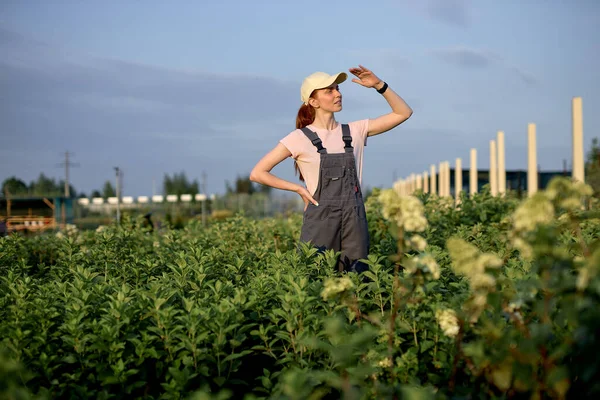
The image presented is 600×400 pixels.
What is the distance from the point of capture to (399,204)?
7.54 ft

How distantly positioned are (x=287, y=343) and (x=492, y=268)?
1454 mm

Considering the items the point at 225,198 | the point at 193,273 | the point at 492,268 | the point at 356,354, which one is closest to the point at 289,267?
the point at 193,273

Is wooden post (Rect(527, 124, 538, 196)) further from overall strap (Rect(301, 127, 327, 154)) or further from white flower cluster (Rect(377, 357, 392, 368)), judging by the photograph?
white flower cluster (Rect(377, 357, 392, 368))

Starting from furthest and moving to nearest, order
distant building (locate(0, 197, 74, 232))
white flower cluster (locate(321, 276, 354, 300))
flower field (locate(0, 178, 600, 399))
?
distant building (locate(0, 197, 74, 232))
white flower cluster (locate(321, 276, 354, 300))
flower field (locate(0, 178, 600, 399))

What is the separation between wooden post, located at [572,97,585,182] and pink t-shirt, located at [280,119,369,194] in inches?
392

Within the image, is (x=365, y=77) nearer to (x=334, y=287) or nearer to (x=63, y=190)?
(x=334, y=287)

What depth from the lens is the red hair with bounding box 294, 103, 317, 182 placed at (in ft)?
17.1

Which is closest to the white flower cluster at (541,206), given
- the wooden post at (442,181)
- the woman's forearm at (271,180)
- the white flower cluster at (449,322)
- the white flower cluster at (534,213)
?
the white flower cluster at (534,213)

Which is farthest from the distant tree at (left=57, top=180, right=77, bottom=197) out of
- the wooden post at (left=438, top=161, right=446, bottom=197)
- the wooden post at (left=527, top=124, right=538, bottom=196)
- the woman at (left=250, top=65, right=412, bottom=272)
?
the woman at (left=250, top=65, right=412, bottom=272)

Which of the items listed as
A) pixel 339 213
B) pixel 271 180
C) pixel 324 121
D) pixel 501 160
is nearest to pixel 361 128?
pixel 324 121

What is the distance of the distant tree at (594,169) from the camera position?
19.8m

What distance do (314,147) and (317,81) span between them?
517mm

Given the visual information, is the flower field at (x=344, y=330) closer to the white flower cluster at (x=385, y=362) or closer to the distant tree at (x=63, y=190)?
the white flower cluster at (x=385, y=362)

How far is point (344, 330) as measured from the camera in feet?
8.89
